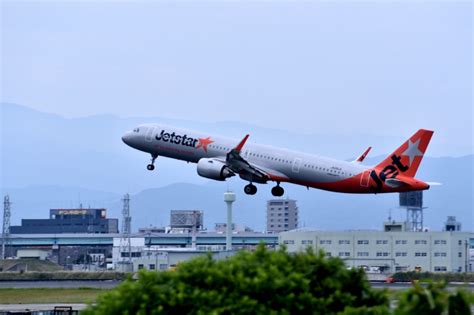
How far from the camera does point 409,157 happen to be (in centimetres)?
10438

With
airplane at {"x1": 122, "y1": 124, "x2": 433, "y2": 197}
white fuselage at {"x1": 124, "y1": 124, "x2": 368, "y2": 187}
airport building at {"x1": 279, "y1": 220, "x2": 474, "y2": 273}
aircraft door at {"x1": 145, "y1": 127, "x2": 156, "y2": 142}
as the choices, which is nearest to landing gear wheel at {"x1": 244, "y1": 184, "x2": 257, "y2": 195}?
airplane at {"x1": 122, "y1": 124, "x2": 433, "y2": 197}

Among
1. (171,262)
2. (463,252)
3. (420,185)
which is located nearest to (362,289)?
(420,185)

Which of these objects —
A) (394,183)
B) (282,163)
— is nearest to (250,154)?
(282,163)

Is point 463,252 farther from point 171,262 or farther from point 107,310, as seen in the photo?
point 107,310

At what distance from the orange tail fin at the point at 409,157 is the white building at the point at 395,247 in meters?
56.6

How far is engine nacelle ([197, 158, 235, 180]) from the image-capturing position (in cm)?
10650

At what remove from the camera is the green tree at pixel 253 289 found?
137ft

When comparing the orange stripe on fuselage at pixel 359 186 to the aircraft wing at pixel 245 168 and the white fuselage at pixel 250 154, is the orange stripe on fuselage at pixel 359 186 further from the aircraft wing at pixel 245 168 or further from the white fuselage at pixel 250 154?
the aircraft wing at pixel 245 168

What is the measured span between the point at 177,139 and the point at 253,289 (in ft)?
Result: 223

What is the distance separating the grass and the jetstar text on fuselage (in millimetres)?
16462

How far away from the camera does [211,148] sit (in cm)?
10875

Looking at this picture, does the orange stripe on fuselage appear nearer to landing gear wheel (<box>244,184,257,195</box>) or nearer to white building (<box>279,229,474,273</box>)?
landing gear wheel (<box>244,184,257,195</box>)

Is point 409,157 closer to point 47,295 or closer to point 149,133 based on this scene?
point 149,133

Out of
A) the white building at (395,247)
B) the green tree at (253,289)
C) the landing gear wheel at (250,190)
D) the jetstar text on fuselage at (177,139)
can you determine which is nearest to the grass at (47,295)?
the jetstar text on fuselage at (177,139)
